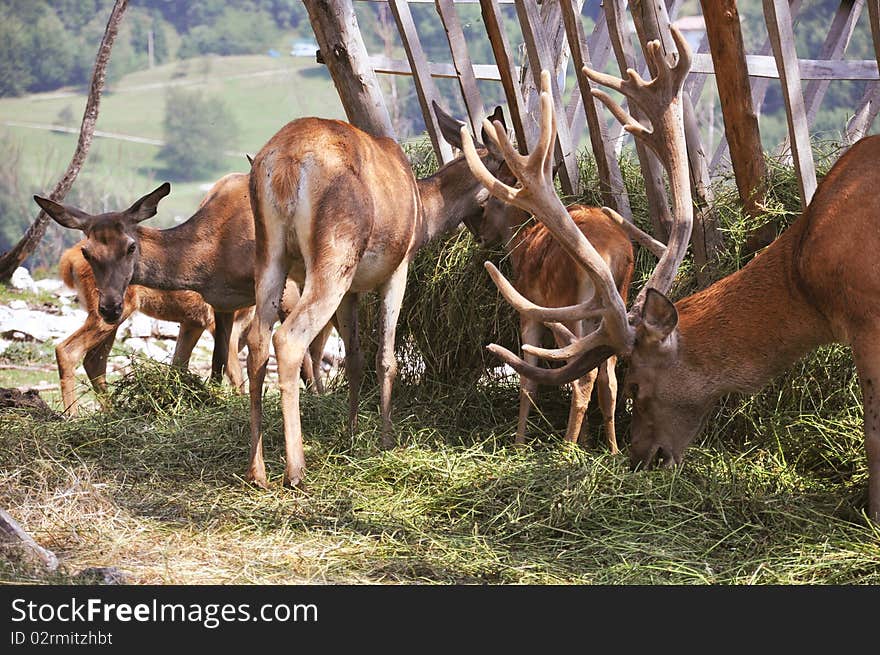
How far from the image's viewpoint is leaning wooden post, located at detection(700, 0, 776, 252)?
5.25 metres

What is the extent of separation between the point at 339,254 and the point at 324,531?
1.37 m

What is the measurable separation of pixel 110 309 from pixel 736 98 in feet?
12.4

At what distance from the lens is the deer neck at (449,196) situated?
6.62 meters

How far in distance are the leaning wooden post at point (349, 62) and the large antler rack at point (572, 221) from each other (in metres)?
1.95

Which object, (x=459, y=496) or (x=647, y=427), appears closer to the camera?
(x=647, y=427)

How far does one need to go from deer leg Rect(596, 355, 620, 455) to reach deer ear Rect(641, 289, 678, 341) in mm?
1253

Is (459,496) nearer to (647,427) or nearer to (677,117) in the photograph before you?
(647,427)

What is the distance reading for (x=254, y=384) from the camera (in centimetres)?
558

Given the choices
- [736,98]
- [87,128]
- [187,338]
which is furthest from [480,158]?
[87,128]

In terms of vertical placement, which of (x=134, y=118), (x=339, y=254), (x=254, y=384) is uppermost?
(x=339, y=254)

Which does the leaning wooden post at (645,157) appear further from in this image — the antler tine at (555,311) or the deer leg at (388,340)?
the deer leg at (388,340)

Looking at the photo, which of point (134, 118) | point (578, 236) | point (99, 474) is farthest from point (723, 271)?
point (134, 118)

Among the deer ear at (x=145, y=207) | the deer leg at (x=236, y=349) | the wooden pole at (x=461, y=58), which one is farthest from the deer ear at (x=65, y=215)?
the wooden pole at (x=461, y=58)

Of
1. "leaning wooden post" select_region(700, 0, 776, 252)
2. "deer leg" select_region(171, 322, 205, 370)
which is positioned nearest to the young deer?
"leaning wooden post" select_region(700, 0, 776, 252)
